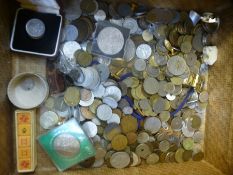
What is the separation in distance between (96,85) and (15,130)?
44 cm

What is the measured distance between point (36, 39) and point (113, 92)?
0.45m

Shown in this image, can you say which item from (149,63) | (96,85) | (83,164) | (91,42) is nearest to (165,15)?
(149,63)

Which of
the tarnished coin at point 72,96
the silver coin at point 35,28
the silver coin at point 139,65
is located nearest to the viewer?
the silver coin at point 35,28

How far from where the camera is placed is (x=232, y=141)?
1467mm

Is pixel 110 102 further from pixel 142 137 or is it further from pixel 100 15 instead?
pixel 100 15

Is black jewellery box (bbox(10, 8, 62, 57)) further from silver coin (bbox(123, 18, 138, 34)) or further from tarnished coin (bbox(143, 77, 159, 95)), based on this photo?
tarnished coin (bbox(143, 77, 159, 95))

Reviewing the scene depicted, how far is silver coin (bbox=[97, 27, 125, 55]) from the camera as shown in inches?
57.1

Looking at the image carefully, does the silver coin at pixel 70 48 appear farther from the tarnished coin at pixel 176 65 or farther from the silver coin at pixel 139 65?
the tarnished coin at pixel 176 65

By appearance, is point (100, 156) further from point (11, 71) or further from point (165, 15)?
point (165, 15)

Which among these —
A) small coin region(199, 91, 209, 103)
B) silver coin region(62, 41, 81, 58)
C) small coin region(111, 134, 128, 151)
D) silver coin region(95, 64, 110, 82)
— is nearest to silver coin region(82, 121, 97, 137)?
small coin region(111, 134, 128, 151)

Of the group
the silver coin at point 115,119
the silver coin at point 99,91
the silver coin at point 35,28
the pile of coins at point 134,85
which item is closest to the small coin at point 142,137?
the pile of coins at point 134,85

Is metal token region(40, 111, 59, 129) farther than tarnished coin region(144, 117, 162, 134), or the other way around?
tarnished coin region(144, 117, 162, 134)

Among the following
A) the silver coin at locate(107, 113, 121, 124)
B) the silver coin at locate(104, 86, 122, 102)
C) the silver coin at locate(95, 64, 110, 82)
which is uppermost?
the silver coin at locate(95, 64, 110, 82)

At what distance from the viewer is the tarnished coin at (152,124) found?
5.05 feet
